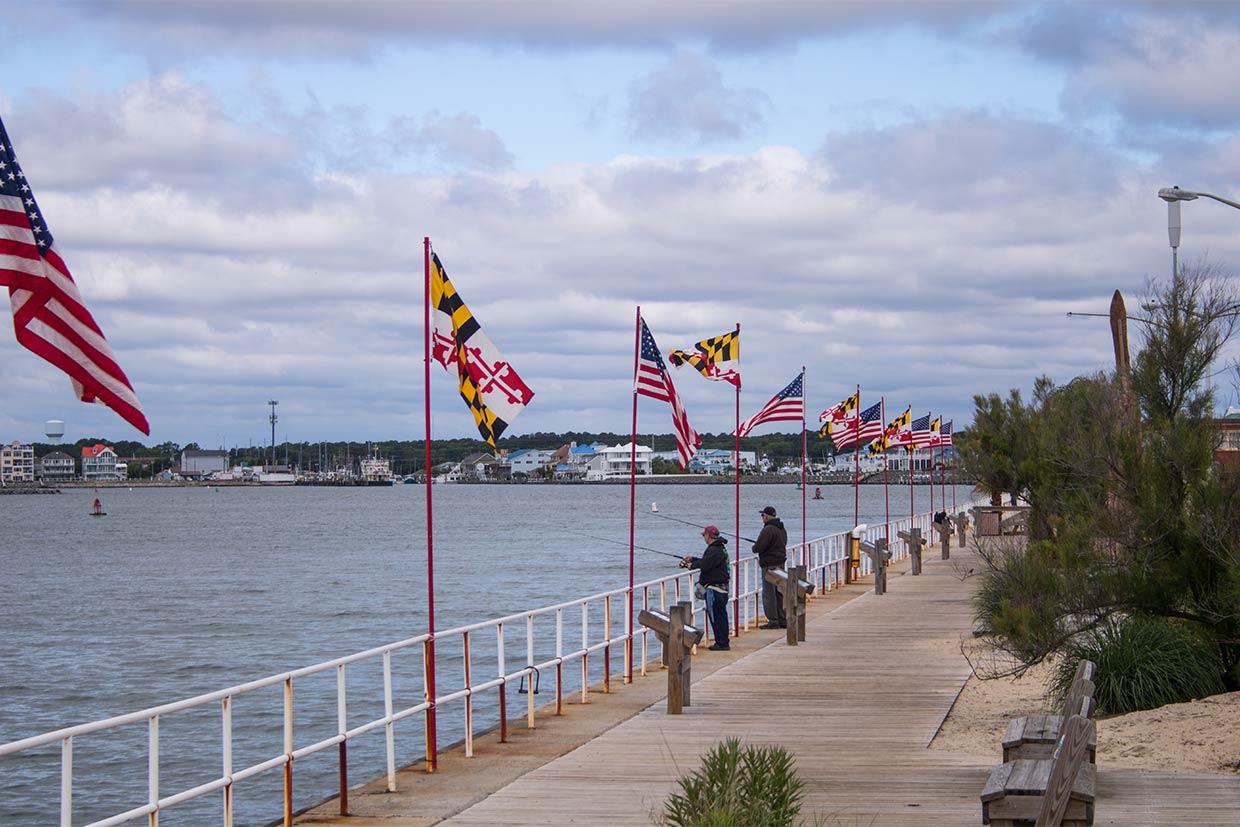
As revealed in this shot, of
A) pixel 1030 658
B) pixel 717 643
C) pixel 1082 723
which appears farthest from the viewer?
pixel 717 643

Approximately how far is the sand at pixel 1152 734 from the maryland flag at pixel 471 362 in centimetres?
464

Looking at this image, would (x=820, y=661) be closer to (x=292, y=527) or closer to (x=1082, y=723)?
(x=1082, y=723)

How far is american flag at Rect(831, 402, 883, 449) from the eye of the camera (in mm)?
40000

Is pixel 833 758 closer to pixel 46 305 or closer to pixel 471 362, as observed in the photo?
pixel 471 362

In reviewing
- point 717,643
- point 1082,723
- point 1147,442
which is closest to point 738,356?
point 717,643

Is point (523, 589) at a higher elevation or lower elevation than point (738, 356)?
lower

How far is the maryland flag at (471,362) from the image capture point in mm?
12859

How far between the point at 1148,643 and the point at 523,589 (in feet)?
136

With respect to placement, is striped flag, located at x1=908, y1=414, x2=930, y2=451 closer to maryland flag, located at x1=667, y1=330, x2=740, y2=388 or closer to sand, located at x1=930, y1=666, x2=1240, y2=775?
maryland flag, located at x1=667, y1=330, x2=740, y2=388

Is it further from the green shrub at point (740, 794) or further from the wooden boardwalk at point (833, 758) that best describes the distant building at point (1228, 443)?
the green shrub at point (740, 794)

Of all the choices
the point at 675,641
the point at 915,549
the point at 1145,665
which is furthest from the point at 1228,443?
the point at 915,549

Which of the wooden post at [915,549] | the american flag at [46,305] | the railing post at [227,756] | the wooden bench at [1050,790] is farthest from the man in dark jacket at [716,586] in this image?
the wooden post at [915,549]

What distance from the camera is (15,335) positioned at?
730cm

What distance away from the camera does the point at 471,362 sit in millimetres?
12922
